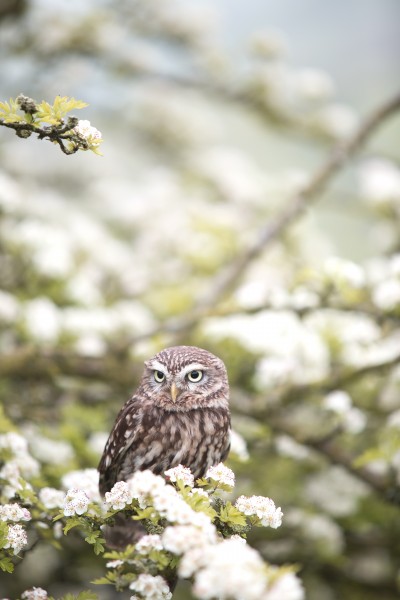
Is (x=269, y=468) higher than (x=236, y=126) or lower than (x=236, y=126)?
lower

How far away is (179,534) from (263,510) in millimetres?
323

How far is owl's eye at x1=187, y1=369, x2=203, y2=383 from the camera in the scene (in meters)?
2.31

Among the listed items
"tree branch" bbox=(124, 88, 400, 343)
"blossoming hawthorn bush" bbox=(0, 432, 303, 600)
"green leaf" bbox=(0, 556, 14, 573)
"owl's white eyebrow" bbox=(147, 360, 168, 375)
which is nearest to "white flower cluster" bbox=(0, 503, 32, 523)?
"blossoming hawthorn bush" bbox=(0, 432, 303, 600)

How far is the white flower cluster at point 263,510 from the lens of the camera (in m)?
1.76

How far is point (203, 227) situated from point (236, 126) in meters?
11.2

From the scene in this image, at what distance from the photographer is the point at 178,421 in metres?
2.37

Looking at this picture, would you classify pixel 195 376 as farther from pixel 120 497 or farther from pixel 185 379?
pixel 120 497

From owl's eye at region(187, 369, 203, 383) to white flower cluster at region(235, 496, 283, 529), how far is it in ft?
1.95

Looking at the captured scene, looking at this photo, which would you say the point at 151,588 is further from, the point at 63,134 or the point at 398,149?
the point at 398,149

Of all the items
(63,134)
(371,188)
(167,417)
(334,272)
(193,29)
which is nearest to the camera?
(63,134)

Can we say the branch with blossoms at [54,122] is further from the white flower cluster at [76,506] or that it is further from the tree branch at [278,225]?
the tree branch at [278,225]

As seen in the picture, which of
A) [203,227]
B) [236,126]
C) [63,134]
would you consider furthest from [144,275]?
[236,126]

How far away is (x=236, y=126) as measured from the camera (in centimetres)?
1720

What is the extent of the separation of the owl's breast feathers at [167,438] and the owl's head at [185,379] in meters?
0.04
